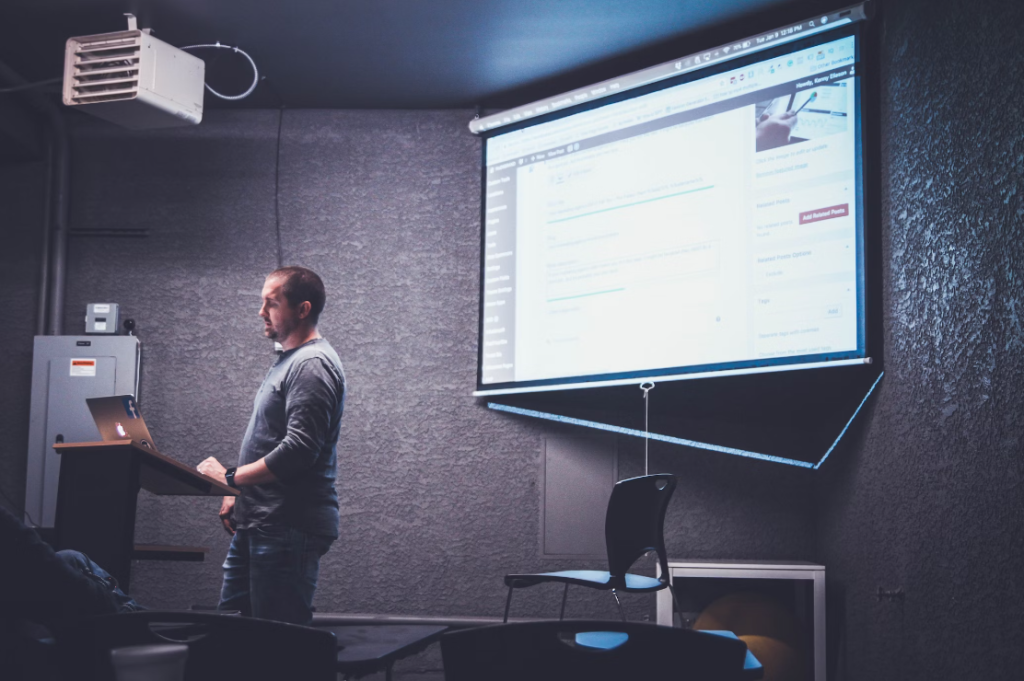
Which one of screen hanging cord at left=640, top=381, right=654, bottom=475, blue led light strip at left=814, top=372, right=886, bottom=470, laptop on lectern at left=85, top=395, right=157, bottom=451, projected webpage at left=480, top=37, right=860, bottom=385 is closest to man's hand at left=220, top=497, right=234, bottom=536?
laptop on lectern at left=85, top=395, right=157, bottom=451

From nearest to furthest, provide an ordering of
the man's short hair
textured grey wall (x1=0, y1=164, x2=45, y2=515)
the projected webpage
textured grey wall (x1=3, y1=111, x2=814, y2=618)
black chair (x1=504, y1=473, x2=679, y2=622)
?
the man's short hair < black chair (x1=504, y1=473, x2=679, y2=622) < the projected webpage < textured grey wall (x1=3, y1=111, x2=814, y2=618) < textured grey wall (x1=0, y1=164, x2=45, y2=515)

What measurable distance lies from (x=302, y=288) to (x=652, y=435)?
175 centimetres

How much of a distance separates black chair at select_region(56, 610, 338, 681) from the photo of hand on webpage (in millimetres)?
2642

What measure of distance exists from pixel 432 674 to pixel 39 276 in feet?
8.79

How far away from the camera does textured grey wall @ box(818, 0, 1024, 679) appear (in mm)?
2021

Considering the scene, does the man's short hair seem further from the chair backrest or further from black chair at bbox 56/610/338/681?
black chair at bbox 56/610/338/681

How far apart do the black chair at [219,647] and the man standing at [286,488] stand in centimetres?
132

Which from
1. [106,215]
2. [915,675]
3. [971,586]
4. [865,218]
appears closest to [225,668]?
[971,586]

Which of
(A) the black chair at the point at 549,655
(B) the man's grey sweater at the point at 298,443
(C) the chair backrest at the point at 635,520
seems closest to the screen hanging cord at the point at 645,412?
(C) the chair backrest at the point at 635,520

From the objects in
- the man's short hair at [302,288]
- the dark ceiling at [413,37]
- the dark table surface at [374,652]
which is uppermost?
the dark ceiling at [413,37]

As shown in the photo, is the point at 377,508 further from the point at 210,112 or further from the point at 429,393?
the point at 210,112

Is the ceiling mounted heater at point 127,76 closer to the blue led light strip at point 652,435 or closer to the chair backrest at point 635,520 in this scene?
the blue led light strip at point 652,435

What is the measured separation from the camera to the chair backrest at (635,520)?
9.07ft

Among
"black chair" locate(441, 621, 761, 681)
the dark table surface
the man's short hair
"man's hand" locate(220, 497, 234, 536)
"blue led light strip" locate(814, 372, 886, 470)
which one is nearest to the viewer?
"black chair" locate(441, 621, 761, 681)
